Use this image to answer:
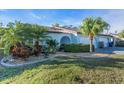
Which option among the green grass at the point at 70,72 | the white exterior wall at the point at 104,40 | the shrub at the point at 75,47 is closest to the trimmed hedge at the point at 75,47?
the shrub at the point at 75,47

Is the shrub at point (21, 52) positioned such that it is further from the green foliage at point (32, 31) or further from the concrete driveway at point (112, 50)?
the concrete driveway at point (112, 50)

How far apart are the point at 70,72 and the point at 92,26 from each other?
117 cm

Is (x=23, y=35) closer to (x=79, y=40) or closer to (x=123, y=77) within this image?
(x=79, y=40)

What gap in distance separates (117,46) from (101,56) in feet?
1.56

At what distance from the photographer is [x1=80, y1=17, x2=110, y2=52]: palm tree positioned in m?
6.35

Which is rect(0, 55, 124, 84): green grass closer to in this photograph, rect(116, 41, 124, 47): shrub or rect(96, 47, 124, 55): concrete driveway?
rect(96, 47, 124, 55): concrete driveway

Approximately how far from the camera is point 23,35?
21.0 feet

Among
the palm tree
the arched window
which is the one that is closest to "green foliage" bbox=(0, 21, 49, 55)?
the arched window

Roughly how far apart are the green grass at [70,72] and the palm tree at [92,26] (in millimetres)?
620

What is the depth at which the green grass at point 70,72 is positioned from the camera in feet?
20.5

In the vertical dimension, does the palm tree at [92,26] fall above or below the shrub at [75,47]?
above

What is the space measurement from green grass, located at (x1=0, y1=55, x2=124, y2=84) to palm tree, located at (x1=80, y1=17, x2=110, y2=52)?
62 cm

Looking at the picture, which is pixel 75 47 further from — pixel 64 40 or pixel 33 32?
pixel 33 32
